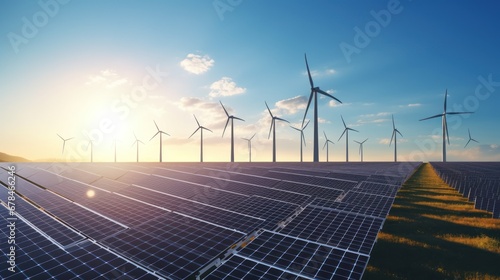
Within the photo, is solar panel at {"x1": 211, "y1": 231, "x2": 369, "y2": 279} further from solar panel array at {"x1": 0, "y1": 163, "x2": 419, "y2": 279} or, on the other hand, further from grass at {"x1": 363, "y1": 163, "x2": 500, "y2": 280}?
grass at {"x1": 363, "y1": 163, "x2": 500, "y2": 280}

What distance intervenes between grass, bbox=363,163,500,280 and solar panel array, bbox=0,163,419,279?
194cm

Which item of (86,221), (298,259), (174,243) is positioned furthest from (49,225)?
(298,259)

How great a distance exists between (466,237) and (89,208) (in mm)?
19381

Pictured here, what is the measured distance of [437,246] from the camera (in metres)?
13.2

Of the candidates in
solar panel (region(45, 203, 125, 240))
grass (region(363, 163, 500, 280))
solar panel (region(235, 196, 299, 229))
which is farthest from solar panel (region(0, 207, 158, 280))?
grass (region(363, 163, 500, 280))

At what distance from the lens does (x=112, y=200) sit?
38.0 feet

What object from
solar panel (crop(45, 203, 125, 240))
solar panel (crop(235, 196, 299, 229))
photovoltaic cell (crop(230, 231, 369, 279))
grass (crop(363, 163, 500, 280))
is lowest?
grass (crop(363, 163, 500, 280))

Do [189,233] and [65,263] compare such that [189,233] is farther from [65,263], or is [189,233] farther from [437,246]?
[437,246]

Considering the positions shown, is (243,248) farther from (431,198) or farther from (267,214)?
(431,198)

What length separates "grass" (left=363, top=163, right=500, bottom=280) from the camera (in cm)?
1041

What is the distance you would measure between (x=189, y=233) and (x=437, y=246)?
1267 centimetres

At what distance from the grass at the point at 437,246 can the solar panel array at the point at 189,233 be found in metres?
1.94

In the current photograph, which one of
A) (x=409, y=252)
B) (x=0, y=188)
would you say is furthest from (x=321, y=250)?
(x=0, y=188)

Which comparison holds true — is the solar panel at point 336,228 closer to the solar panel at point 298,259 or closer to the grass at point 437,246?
the solar panel at point 298,259
